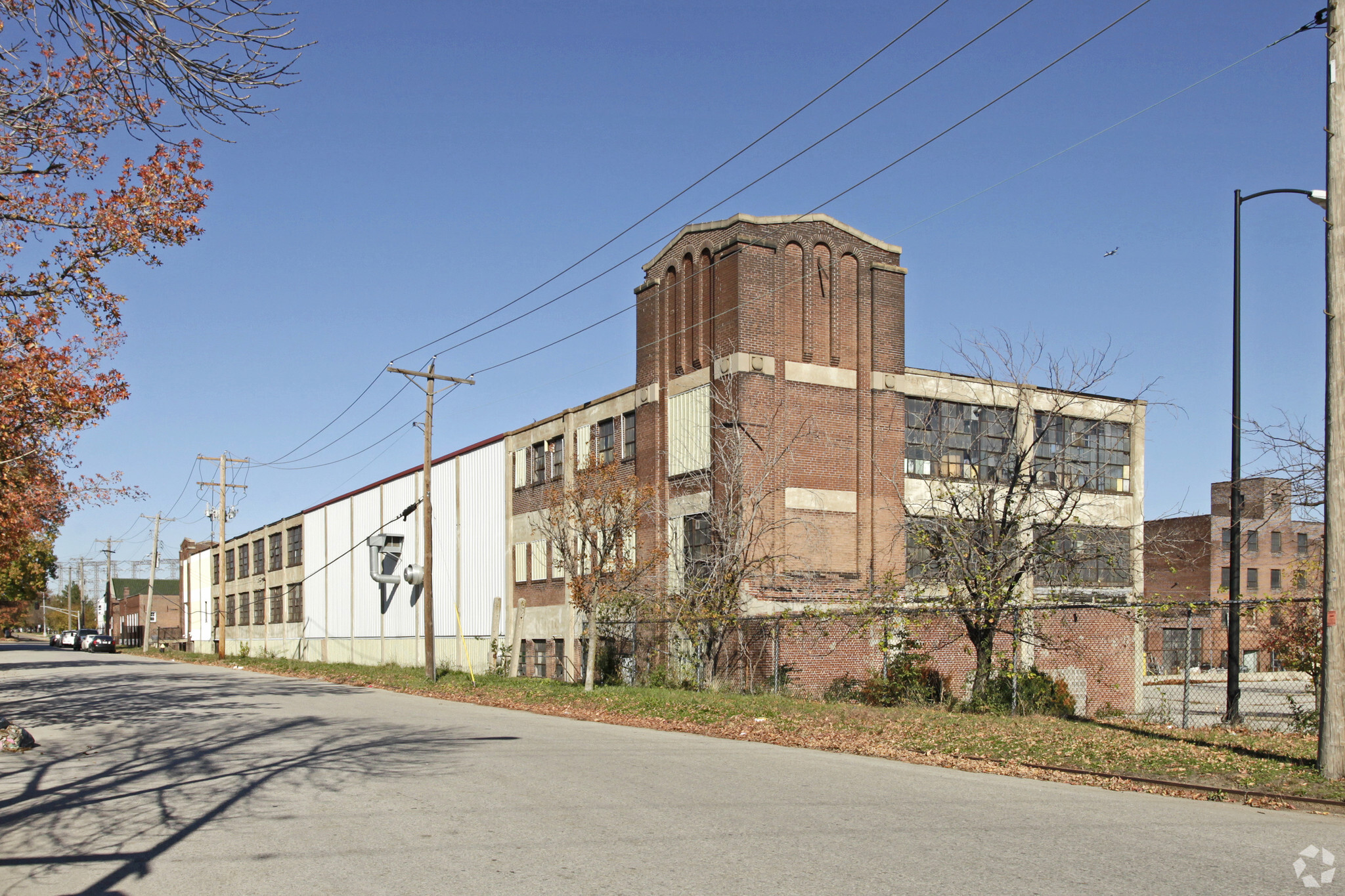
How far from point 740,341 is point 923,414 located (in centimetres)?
678

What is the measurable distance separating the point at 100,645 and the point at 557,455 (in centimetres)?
5643

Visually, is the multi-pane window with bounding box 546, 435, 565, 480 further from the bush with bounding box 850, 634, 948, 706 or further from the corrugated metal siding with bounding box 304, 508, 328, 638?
the corrugated metal siding with bounding box 304, 508, 328, 638

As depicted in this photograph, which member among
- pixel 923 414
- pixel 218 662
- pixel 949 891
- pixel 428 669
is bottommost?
pixel 218 662

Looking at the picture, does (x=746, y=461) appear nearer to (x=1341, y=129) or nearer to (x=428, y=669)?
(x=428, y=669)

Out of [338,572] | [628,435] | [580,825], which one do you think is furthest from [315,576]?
[580,825]

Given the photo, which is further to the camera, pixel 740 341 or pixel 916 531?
pixel 740 341

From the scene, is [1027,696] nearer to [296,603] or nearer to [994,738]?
[994,738]

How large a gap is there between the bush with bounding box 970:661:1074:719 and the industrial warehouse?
2719 mm

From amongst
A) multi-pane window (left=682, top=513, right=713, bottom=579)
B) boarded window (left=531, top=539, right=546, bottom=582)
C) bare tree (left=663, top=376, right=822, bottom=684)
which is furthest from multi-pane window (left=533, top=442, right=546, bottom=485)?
bare tree (left=663, top=376, right=822, bottom=684)

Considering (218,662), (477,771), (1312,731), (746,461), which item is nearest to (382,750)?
(477,771)

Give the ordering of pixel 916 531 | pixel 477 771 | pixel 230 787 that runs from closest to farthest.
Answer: pixel 230 787
pixel 477 771
pixel 916 531

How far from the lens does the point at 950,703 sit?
2145cm

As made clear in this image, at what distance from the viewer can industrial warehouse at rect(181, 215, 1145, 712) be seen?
2981cm

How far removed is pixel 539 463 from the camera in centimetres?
4044
